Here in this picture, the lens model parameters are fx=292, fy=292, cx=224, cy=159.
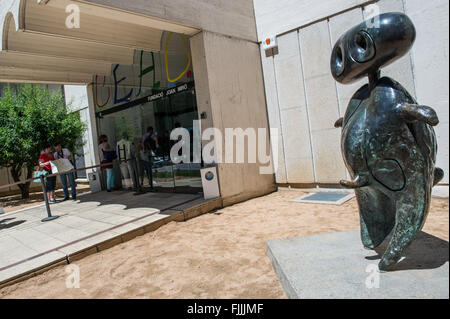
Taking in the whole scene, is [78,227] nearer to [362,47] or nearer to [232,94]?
[232,94]

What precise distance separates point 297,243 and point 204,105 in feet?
13.6

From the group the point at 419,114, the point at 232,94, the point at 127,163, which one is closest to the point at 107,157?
the point at 127,163

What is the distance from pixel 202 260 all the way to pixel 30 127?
9.26 metres

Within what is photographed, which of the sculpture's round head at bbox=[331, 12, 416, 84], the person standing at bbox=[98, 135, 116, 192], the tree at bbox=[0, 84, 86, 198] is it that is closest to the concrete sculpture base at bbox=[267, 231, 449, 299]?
the sculpture's round head at bbox=[331, 12, 416, 84]

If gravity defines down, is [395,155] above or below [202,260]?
above

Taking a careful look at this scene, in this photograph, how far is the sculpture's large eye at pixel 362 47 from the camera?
2.17 meters

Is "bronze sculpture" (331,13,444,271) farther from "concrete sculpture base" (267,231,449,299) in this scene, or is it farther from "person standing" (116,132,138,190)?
"person standing" (116,132,138,190)

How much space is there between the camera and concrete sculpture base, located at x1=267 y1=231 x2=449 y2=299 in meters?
1.98

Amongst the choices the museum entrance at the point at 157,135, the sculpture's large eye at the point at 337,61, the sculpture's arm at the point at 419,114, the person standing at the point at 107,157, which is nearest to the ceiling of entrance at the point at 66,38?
the museum entrance at the point at 157,135

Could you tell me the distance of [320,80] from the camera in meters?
6.69

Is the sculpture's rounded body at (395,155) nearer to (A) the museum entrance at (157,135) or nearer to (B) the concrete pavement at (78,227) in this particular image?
(B) the concrete pavement at (78,227)

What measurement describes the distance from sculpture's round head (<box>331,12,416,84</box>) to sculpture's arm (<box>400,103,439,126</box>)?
0.43 m

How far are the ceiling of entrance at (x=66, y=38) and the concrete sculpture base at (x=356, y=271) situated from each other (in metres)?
5.01

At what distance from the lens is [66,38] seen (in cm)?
676
